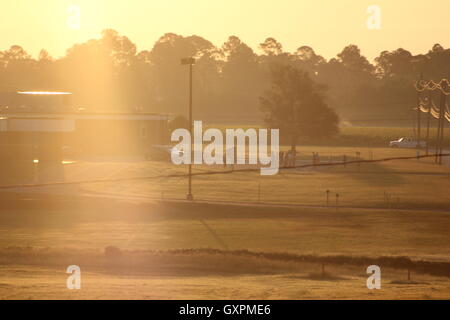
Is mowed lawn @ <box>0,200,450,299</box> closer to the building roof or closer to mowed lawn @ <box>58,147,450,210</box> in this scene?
mowed lawn @ <box>58,147,450,210</box>

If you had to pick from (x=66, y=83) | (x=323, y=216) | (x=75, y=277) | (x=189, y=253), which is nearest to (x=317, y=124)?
(x=323, y=216)

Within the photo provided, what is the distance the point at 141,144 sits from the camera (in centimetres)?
8862

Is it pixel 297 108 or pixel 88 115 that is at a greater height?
pixel 297 108

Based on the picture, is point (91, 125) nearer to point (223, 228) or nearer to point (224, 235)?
point (223, 228)

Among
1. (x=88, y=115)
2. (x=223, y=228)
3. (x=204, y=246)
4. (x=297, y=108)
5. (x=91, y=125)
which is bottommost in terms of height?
(x=223, y=228)

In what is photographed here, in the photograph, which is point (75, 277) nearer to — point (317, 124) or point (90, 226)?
point (90, 226)

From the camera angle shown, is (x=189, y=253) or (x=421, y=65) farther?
(x=421, y=65)

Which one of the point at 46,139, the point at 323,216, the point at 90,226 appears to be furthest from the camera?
the point at 46,139

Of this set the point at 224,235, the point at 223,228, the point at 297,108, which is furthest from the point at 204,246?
the point at 297,108

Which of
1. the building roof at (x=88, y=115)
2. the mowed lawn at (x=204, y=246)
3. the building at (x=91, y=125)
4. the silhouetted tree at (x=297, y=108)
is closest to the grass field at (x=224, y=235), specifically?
the mowed lawn at (x=204, y=246)

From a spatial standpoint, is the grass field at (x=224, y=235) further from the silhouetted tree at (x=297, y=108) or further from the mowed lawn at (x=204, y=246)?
the silhouetted tree at (x=297, y=108)

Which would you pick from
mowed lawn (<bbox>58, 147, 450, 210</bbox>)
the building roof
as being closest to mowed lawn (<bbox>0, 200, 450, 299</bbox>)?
mowed lawn (<bbox>58, 147, 450, 210</bbox>)
